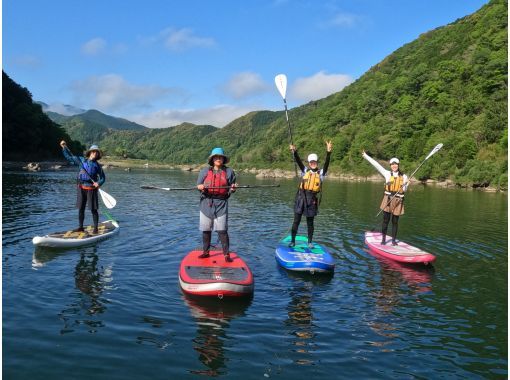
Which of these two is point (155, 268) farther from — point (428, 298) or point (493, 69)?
point (493, 69)

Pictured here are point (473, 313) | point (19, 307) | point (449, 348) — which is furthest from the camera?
point (473, 313)

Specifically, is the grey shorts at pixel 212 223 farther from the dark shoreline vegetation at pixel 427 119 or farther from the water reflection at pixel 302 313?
the dark shoreline vegetation at pixel 427 119

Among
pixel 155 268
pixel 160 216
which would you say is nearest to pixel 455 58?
pixel 160 216

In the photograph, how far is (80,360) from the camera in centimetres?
616

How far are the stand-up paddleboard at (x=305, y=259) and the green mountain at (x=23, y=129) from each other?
8487 centimetres

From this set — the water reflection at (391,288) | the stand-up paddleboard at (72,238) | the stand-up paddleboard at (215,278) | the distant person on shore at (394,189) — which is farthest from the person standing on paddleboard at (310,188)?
the stand-up paddleboard at (72,238)

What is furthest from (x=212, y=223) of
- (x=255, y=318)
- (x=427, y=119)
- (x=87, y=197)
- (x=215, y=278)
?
(x=427, y=119)

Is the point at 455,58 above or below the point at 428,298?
above

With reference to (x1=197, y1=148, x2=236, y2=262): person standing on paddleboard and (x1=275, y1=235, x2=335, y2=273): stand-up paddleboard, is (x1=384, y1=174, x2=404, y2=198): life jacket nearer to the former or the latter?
(x1=275, y1=235, x2=335, y2=273): stand-up paddleboard

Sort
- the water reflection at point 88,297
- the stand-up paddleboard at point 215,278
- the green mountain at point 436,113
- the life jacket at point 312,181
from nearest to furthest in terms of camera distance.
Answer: the water reflection at point 88,297
the stand-up paddleboard at point 215,278
the life jacket at point 312,181
the green mountain at point 436,113

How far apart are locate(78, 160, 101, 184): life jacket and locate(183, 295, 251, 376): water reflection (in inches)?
287

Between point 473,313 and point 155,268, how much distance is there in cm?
770

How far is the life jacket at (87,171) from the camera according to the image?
14.2 meters

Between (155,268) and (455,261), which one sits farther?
(455,261)
